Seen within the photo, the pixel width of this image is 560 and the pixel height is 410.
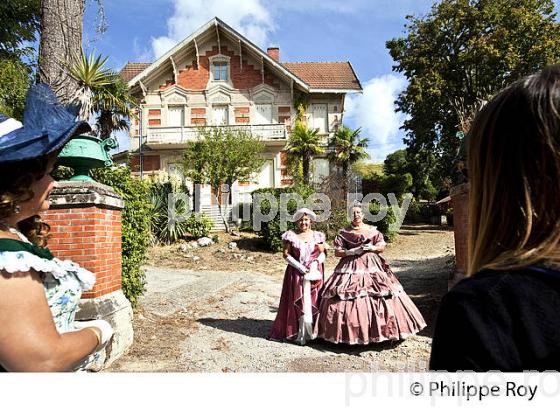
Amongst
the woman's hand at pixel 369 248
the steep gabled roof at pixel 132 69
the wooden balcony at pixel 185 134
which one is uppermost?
the steep gabled roof at pixel 132 69

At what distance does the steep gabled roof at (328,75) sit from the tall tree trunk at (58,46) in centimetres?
1901

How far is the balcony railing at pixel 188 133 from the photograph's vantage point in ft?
75.5

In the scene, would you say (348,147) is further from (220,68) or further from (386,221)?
(220,68)

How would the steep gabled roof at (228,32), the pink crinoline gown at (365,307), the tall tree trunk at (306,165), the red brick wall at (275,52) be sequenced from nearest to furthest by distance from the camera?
the pink crinoline gown at (365,307) → the tall tree trunk at (306,165) → the steep gabled roof at (228,32) → the red brick wall at (275,52)

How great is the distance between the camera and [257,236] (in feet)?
57.9

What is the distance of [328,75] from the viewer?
25672 millimetres

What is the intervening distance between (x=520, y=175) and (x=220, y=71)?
25221 mm

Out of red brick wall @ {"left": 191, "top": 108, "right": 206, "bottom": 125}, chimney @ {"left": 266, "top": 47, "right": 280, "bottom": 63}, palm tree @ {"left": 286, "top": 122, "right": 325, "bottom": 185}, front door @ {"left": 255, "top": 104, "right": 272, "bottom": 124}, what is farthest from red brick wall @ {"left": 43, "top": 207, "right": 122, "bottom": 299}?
chimney @ {"left": 266, "top": 47, "right": 280, "bottom": 63}

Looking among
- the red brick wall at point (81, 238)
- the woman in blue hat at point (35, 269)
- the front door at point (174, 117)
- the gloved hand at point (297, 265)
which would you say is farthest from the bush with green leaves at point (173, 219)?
the woman in blue hat at point (35, 269)

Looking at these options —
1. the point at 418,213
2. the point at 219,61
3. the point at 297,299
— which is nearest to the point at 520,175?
the point at 297,299

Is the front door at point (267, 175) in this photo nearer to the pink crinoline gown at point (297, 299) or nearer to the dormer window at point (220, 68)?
the dormer window at point (220, 68)

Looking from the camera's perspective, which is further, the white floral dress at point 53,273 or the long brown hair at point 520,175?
the white floral dress at point 53,273

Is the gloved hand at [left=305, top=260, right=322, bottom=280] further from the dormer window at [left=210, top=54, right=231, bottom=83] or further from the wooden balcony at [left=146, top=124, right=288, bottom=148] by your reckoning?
the dormer window at [left=210, top=54, right=231, bottom=83]

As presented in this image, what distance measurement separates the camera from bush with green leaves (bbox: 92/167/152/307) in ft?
19.1
